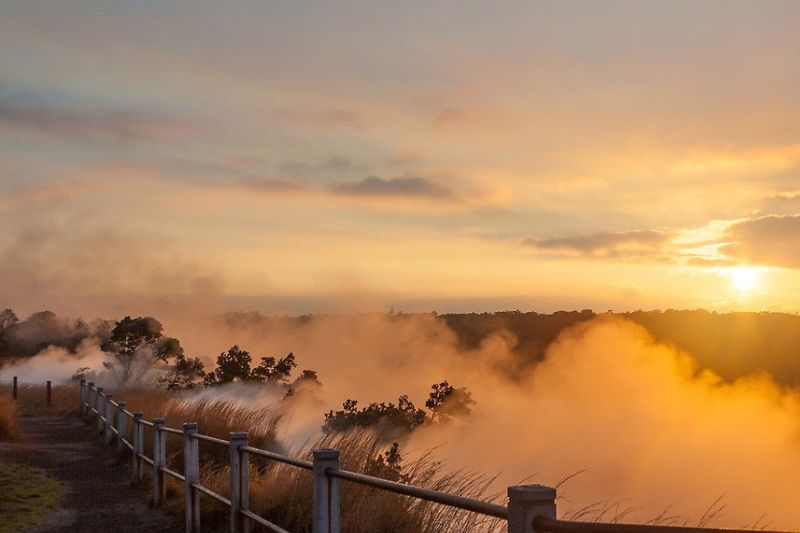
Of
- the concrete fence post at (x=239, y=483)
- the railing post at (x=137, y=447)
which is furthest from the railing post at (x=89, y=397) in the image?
the concrete fence post at (x=239, y=483)

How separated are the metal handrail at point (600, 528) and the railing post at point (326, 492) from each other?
295cm

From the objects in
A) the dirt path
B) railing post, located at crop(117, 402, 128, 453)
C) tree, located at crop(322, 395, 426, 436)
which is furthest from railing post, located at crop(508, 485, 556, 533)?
tree, located at crop(322, 395, 426, 436)

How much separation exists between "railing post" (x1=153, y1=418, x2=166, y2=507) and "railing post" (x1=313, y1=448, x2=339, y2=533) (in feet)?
24.1

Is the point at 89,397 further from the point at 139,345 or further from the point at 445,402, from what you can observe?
the point at 139,345

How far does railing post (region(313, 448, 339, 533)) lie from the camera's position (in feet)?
23.1

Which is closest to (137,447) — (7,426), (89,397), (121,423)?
(121,423)

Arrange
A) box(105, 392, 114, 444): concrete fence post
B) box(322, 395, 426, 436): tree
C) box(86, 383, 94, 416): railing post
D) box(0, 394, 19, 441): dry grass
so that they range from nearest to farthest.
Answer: box(105, 392, 114, 444): concrete fence post < box(0, 394, 19, 441): dry grass < box(86, 383, 94, 416): railing post < box(322, 395, 426, 436): tree

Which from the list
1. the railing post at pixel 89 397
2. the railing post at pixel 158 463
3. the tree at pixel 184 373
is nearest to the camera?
the railing post at pixel 158 463

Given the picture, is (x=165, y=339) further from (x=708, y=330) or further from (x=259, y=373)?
(x=708, y=330)

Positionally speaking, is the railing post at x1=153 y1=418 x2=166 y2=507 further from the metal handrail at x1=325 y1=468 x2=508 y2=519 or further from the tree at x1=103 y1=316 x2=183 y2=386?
the tree at x1=103 y1=316 x2=183 y2=386

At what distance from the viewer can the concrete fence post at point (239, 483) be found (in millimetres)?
9461

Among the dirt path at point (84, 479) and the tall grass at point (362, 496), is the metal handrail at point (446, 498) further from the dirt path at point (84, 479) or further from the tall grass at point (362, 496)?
the dirt path at point (84, 479)

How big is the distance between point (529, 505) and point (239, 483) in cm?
586

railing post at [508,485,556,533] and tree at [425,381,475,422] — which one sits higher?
railing post at [508,485,556,533]
